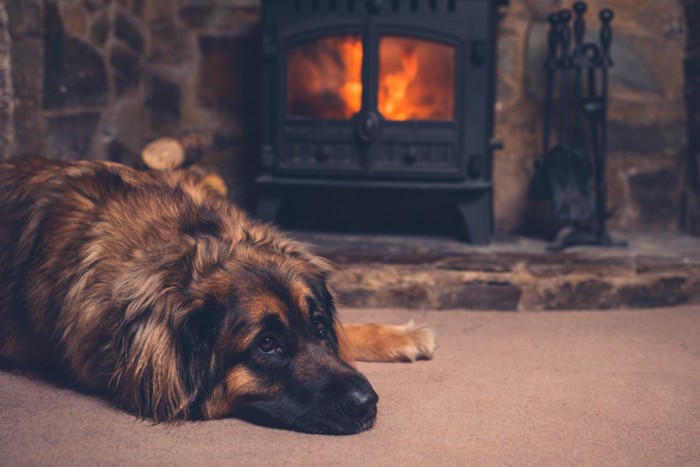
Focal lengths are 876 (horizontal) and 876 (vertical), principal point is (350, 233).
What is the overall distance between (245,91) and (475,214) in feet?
4.78

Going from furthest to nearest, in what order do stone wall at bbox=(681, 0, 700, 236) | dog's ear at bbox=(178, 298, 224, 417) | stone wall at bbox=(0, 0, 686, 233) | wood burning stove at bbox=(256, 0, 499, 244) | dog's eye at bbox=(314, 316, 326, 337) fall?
1. stone wall at bbox=(681, 0, 700, 236)
2. stone wall at bbox=(0, 0, 686, 233)
3. wood burning stove at bbox=(256, 0, 499, 244)
4. dog's eye at bbox=(314, 316, 326, 337)
5. dog's ear at bbox=(178, 298, 224, 417)

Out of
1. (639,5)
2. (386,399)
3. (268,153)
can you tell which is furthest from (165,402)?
(639,5)

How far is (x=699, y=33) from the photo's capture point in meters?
4.28

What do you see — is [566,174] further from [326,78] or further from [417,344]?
[417,344]

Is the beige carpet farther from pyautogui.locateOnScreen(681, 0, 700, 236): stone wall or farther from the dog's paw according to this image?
pyautogui.locateOnScreen(681, 0, 700, 236): stone wall

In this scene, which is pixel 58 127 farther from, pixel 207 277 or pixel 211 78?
pixel 207 277

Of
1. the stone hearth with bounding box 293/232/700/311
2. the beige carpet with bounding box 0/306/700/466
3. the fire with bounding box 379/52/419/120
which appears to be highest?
the fire with bounding box 379/52/419/120

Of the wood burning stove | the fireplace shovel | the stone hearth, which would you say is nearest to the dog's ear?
the stone hearth

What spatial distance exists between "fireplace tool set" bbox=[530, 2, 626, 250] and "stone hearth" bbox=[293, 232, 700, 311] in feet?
0.97

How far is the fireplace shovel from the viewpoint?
387cm

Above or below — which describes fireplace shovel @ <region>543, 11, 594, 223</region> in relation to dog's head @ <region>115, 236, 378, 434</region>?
above

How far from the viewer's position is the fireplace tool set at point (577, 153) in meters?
3.86

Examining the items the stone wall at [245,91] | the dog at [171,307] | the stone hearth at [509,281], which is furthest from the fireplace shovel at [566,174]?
the dog at [171,307]

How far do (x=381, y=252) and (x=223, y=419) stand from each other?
1.54 metres
